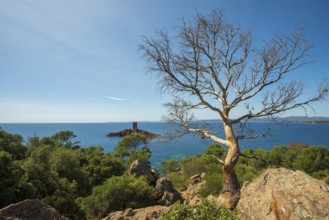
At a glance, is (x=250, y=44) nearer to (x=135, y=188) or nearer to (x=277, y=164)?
(x=277, y=164)

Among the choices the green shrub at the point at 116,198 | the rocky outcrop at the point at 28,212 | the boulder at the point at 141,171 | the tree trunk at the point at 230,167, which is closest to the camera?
the rocky outcrop at the point at 28,212

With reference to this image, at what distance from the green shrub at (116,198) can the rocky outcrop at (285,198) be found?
10.1 metres

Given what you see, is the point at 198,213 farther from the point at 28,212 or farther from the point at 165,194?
the point at 165,194

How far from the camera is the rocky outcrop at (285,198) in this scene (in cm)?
315

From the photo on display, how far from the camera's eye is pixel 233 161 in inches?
307

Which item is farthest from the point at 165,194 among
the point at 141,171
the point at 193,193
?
the point at 193,193

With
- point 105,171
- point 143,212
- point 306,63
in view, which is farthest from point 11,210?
point 105,171

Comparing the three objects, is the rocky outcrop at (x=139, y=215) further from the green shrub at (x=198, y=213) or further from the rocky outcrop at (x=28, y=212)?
the green shrub at (x=198, y=213)

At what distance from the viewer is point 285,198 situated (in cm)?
344

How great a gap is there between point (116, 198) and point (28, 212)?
7.53 meters

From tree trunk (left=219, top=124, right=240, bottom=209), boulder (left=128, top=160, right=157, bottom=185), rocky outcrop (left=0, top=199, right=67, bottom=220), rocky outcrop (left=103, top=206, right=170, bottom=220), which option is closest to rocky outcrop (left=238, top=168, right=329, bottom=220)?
tree trunk (left=219, top=124, right=240, bottom=209)

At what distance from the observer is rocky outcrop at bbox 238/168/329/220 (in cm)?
315

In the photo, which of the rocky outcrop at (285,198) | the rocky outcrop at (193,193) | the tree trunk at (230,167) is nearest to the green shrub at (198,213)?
the rocky outcrop at (285,198)

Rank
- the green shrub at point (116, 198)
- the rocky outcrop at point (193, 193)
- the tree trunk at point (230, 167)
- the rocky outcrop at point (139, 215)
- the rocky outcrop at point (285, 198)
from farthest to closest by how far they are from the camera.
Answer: the rocky outcrop at point (193, 193)
the green shrub at point (116, 198)
the tree trunk at point (230, 167)
the rocky outcrop at point (139, 215)
the rocky outcrop at point (285, 198)
